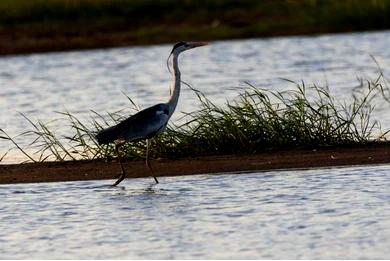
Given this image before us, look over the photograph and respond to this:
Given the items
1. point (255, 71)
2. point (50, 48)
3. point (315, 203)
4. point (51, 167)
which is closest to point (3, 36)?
point (50, 48)

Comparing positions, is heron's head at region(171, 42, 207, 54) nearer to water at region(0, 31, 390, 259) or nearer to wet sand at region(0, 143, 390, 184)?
wet sand at region(0, 143, 390, 184)

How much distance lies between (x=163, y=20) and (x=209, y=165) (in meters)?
17.6

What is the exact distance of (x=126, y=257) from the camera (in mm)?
9531

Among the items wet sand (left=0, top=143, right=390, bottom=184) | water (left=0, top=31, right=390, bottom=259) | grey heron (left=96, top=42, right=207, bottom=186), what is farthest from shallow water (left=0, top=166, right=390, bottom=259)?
grey heron (left=96, top=42, right=207, bottom=186)

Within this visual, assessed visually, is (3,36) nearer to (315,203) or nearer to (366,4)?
(366,4)

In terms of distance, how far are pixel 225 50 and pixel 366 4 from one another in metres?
3.10

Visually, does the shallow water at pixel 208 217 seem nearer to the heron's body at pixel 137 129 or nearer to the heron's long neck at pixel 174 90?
the heron's body at pixel 137 129

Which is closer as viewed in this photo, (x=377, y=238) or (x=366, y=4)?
(x=377, y=238)

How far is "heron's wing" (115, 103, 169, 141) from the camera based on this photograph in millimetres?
12531

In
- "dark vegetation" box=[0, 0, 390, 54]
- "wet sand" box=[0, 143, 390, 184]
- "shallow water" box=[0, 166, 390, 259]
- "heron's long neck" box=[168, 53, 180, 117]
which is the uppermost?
"dark vegetation" box=[0, 0, 390, 54]

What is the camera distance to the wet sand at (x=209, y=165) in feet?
43.2

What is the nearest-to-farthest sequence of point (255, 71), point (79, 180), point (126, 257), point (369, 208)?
point (126, 257), point (369, 208), point (79, 180), point (255, 71)

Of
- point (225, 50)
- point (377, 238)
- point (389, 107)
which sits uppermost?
point (225, 50)

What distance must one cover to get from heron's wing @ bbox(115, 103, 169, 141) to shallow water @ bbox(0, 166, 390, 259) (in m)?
0.47
